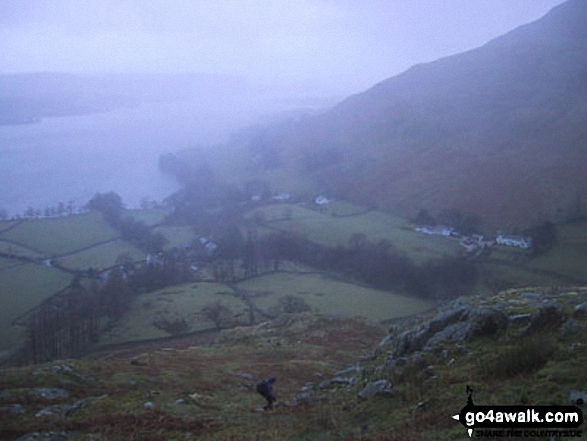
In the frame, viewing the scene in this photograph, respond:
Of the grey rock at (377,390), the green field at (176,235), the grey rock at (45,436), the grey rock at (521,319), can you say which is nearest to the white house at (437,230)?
the green field at (176,235)

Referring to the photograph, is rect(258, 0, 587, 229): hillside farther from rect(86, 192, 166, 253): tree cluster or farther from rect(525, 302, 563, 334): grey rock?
rect(525, 302, 563, 334): grey rock

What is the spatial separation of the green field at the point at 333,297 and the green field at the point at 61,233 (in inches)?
1051

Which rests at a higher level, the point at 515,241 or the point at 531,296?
the point at 531,296

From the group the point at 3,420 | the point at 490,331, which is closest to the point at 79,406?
the point at 3,420

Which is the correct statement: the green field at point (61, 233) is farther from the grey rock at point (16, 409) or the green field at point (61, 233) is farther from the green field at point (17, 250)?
the grey rock at point (16, 409)

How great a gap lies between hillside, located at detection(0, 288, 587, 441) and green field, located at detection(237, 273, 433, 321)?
22.3 meters

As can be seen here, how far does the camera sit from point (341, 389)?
1401cm

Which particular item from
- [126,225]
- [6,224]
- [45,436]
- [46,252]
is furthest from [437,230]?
[45,436]

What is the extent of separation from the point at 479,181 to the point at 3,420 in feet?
266

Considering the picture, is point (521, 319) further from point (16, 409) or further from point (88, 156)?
point (88, 156)

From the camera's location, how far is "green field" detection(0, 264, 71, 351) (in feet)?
127

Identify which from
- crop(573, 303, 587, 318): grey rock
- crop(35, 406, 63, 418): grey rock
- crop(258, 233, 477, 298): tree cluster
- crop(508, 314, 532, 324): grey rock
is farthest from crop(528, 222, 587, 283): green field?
crop(35, 406, 63, 418): grey rock

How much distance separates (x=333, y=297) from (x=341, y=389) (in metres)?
31.6

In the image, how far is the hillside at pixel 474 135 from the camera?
76.2 m
